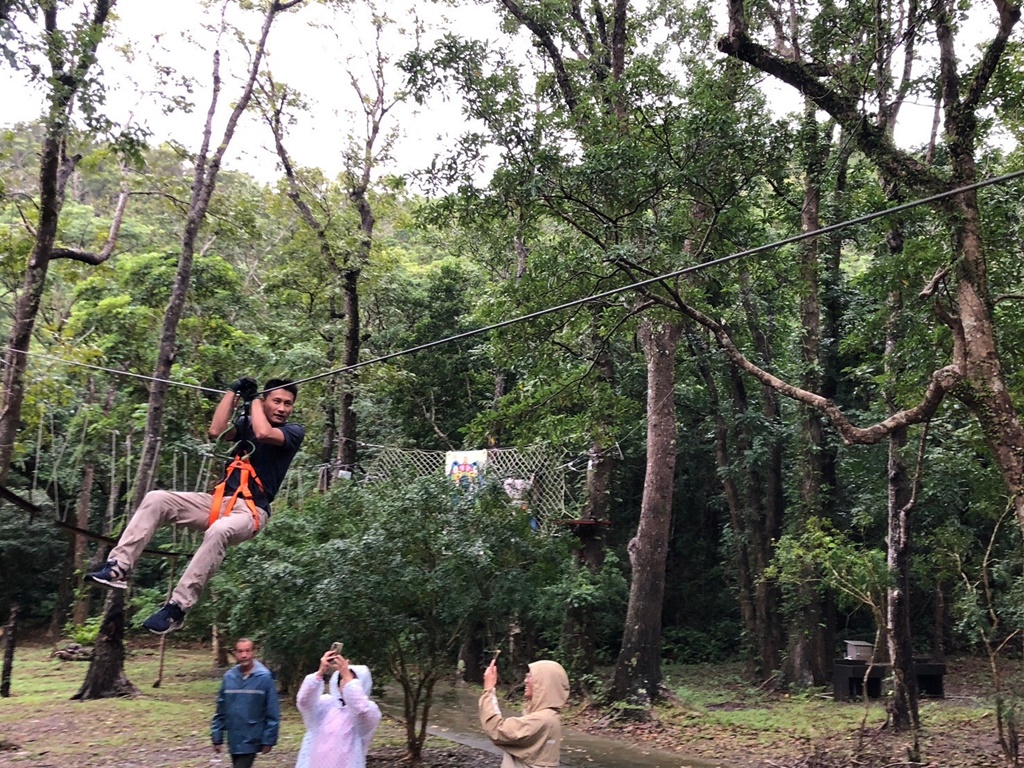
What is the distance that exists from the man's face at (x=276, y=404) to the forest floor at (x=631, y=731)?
4381mm

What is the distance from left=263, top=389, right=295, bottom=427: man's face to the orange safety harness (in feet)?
0.83

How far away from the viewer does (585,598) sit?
11797 mm

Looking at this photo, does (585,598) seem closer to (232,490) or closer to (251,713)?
(251,713)

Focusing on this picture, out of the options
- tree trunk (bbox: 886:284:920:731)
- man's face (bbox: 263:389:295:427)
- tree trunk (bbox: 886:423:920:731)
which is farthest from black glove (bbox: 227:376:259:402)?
tree trunk (bbox: 886:423:920:731)

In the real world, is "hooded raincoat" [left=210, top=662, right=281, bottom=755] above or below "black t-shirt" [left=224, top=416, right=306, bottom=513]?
below

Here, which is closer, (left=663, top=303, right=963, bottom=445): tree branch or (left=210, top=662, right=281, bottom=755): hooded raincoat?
(left=210, top=662, right=281, bottom=755): hooded raincoat

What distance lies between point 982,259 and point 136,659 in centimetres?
1605

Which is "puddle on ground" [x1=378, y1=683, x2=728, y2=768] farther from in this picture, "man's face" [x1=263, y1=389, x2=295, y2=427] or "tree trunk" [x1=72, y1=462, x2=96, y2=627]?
"tree trunk" [x1=72, y1=462, x2=96, y2=627]

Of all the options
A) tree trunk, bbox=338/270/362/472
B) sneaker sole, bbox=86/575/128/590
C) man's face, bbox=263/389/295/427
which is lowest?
sneaker sole, bbox=86/575/128/590

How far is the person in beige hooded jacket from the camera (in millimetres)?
4445

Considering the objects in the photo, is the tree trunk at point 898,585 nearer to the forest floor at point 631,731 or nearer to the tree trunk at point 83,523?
the forest floor at point 631,731

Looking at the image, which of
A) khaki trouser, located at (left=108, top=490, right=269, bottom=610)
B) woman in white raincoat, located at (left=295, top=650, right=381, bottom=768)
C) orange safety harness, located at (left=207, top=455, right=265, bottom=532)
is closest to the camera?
khaki trouser, located at (left=108, top=490, right=269, bottom=610)

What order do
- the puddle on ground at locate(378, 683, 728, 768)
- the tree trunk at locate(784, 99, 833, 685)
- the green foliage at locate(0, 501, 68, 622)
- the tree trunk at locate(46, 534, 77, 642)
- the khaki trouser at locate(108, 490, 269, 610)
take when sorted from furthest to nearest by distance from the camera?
the tree trunk at locate(46, 534, 77, 642), the green foliage at locate(0, 501, 68, 622), the tree trunk at locate(784, 99, 833, 685), the puddle on ground at locate(378, 683, 728, 768), the khaki trouser at locate(108, 490, 269, 610)

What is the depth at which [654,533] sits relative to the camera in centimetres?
1149
